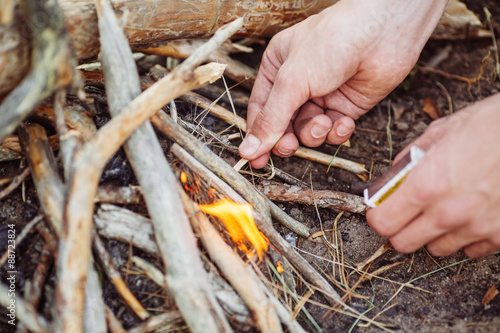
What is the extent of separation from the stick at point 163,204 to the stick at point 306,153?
0.92 m

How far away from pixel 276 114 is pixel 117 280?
1486mm

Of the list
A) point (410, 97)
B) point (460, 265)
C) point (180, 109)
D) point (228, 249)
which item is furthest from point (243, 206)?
point (410, 97)

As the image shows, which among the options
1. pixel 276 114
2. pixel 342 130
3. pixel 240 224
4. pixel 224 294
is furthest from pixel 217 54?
pixel 224 294

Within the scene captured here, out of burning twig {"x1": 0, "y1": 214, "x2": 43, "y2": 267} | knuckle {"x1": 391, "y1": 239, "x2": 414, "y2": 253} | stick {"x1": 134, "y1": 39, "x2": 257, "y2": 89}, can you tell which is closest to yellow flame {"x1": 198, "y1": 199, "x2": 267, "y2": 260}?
knuckle {"x1": 391, "y1": 239, "x2": 414, "y2": 253}

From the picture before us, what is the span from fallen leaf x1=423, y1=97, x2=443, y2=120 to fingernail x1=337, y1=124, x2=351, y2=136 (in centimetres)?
107

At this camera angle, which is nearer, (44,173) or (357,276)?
(44,173)

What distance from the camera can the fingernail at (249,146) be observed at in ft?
8.37

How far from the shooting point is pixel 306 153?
2.87 m

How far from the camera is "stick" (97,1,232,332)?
1673mm

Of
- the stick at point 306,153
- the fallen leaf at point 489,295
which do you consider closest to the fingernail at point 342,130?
the stick at point 306,153

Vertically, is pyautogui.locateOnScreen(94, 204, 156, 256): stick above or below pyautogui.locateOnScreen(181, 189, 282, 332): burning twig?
above

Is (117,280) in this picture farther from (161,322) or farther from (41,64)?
(41,64)

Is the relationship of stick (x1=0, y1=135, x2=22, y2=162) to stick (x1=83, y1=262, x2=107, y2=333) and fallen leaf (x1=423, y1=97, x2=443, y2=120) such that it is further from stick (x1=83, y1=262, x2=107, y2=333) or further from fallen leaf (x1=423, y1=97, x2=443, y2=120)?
fallen leaf (x1=423, y1=97, x2=443, y2=120)

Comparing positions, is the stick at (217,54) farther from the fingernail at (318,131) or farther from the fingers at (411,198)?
the fingers at (411,198)
